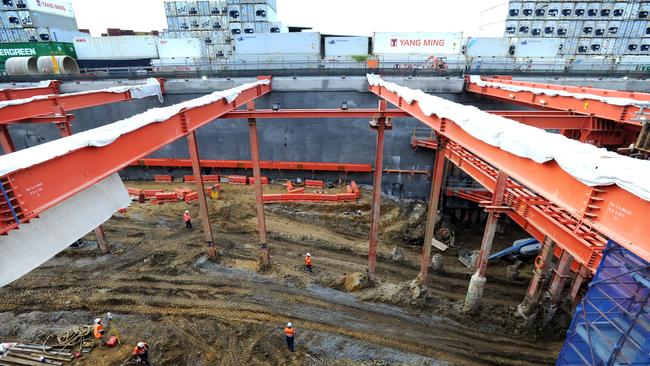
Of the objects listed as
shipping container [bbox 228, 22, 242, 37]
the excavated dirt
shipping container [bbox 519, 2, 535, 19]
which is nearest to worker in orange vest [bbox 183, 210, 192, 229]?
the excavated dirt

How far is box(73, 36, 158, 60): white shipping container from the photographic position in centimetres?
3784

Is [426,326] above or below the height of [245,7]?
below

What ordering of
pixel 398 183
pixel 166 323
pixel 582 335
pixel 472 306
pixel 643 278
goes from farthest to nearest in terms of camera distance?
1. pixel 398 183
2. pixel 472 306
3. pixel 166 323
4. pixel 582 335
5. pixel 643 278

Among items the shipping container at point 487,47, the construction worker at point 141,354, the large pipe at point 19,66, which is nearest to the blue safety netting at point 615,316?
the construction worker at point 141,354

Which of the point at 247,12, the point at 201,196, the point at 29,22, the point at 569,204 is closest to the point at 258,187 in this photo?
the point at 201,196

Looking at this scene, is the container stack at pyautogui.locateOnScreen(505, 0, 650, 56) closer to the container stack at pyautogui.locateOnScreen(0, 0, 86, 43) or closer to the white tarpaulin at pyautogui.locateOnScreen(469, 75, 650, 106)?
the white tarpaulin at pyautogui.locateOnScreen(469, 75, 650, 106)

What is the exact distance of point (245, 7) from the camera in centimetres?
4191

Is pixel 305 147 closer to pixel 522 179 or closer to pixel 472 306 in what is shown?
pixel 472 306

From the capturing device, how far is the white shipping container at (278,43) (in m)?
28.9

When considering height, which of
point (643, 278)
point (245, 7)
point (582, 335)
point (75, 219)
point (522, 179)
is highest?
point (245, 7)

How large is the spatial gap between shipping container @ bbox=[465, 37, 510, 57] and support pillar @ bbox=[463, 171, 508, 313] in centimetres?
2641

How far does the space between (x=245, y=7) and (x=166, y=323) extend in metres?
42.7

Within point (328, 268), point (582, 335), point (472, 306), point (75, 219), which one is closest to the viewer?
point (75, 219)

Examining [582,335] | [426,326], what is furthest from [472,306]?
[582,335]
